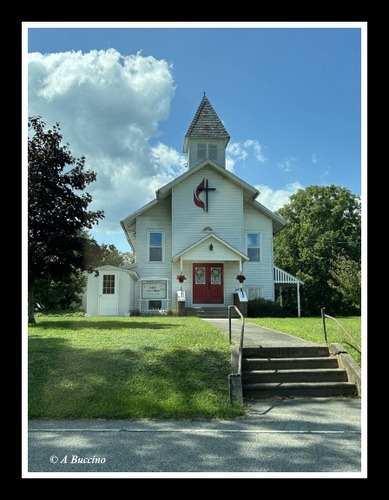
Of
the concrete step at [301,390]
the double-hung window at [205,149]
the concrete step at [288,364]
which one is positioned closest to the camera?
the concrete step at [301,390]

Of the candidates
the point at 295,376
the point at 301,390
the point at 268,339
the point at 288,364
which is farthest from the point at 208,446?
the point at 268,339

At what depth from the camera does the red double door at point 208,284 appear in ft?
65.6

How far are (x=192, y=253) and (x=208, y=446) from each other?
1521 centimetres

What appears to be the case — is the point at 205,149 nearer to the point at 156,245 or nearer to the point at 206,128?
the point at 206,128

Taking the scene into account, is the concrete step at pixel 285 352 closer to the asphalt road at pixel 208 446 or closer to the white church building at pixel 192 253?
the asphalt road at pixel 208 446

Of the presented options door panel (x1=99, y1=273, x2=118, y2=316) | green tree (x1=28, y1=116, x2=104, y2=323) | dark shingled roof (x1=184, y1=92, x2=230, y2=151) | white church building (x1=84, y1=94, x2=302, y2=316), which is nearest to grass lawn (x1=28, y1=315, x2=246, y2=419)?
green tree (x1=28, y1=116, x2=104, y2=323)

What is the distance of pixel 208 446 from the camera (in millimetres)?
4504

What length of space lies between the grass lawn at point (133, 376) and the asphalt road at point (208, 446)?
0.32 m

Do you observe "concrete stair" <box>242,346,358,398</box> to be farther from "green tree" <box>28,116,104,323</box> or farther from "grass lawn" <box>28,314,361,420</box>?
"green tree" <box>28,116,104,323</box>

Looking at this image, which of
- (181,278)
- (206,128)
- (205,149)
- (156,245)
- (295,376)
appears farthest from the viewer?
(206,128)

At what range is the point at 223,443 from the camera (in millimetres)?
4609

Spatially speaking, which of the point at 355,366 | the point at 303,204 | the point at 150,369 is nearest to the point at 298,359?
the point at 355,366

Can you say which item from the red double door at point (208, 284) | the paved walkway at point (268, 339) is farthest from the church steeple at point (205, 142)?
the paved walkway at point (268, 339)
